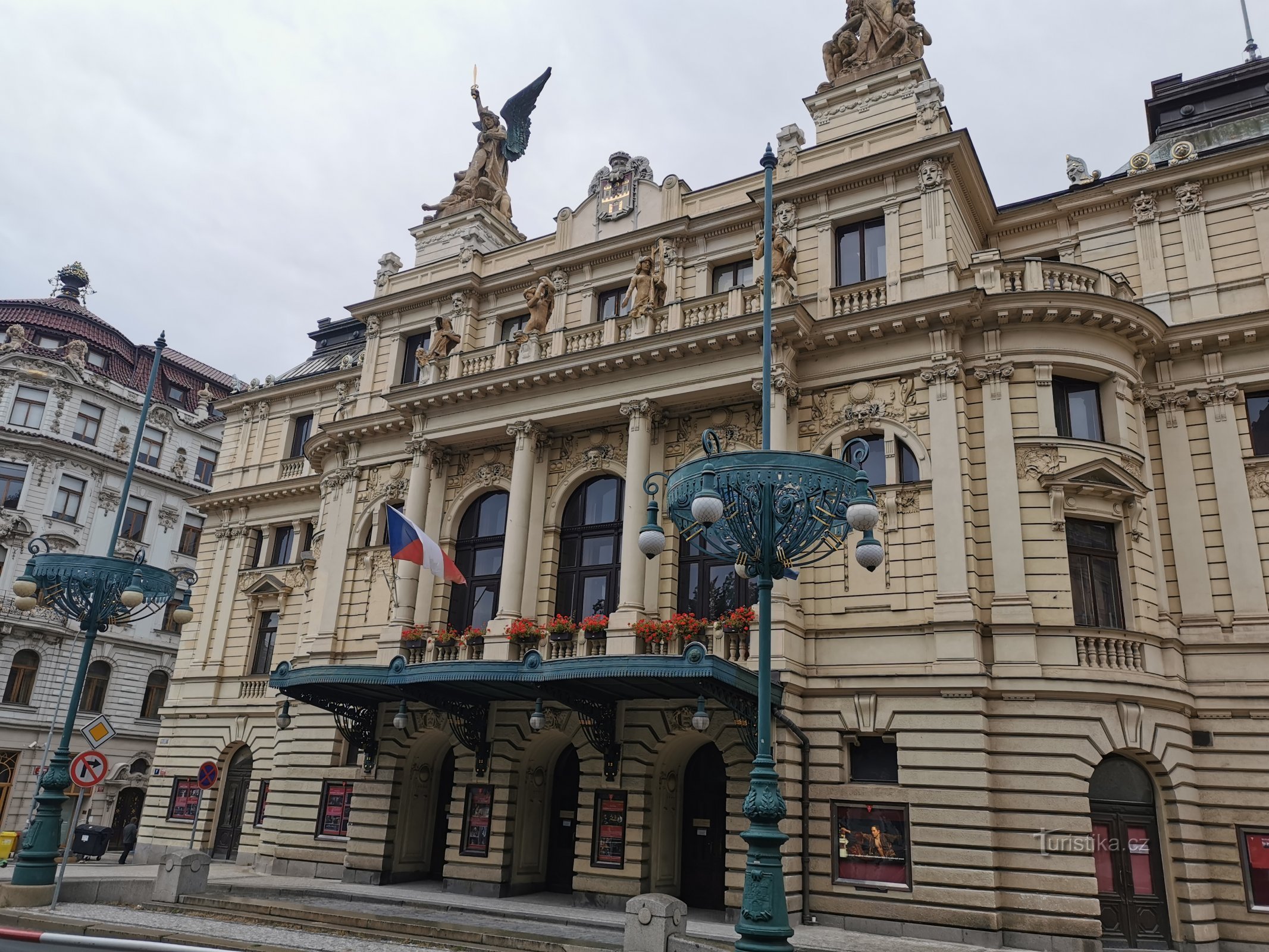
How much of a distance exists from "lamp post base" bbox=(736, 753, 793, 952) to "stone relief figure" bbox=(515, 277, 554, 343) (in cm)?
1866

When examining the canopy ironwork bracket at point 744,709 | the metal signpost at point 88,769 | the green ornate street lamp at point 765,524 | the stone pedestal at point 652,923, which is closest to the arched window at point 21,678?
the metal signpost at point 88,769

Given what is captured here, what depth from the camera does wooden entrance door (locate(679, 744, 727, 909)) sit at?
22.4 m

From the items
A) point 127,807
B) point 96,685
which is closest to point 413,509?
point 96,685

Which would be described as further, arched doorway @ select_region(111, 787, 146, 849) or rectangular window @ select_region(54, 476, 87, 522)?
rectangular window @ select_region(54, 476, 87, 522)

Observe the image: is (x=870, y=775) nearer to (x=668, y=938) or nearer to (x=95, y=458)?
(x=668, y=938)

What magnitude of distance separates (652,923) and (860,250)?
1724 cm

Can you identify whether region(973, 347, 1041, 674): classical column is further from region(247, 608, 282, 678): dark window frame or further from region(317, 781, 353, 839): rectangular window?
region(247, 608, 282, 678): dark window frame

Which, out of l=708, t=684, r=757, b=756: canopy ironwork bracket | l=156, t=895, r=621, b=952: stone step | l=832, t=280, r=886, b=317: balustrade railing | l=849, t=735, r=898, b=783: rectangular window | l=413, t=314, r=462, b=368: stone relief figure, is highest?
l=413, t=314, r=462, b=368: stone relief figure

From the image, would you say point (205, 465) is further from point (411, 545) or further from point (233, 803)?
point (411, 545)

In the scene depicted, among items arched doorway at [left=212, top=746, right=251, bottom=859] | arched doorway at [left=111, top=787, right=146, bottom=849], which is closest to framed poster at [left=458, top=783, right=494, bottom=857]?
arched doorway at [left=212, top=746, right=251, bottom=859]

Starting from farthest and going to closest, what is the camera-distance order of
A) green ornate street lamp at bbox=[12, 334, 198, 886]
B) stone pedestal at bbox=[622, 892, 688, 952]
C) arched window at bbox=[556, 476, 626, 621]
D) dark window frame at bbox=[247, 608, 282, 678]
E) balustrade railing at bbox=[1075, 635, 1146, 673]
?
dark window frame at bbox=[247, 608, 282, 678]
arched window at bbox=[556, 476, 626, 621]
balustrade railing at bbox=[1075, 635, 1146, 673]
green ornate street lamp at bbox=[12, 334, 198, 886]
stone pedestal at bbox=[622, 892, 688, 952]

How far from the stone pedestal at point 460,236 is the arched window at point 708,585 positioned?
14.1m

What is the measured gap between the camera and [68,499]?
1841 inches

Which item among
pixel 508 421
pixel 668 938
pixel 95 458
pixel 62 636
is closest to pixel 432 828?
pixel 508 421
